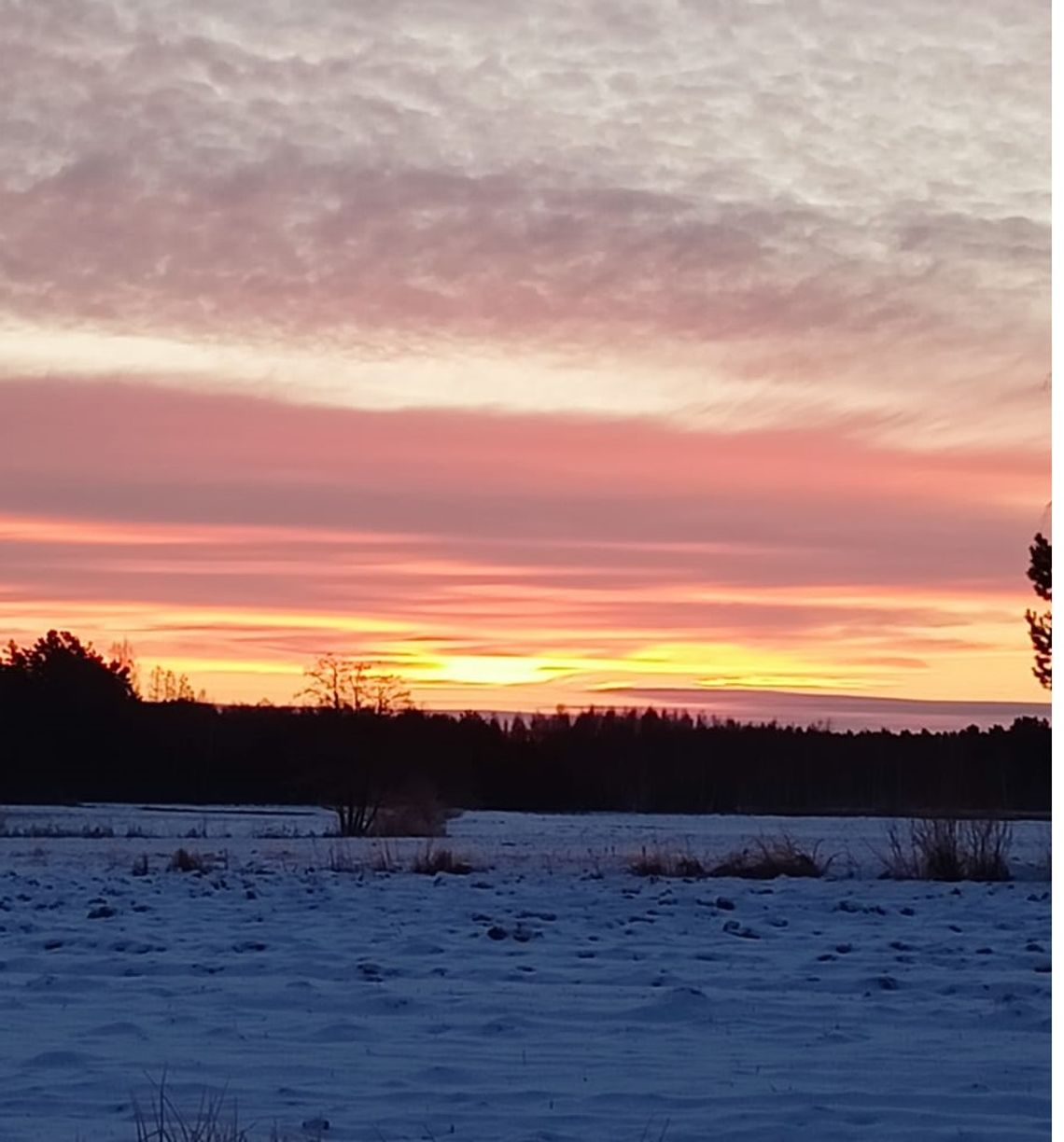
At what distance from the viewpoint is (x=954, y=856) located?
21.1 metres

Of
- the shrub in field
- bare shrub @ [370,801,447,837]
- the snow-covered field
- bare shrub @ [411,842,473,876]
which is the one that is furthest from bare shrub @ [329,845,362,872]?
bare shrub @ [370,801,447,837]

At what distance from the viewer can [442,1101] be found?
7.21 metres

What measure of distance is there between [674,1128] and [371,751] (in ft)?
130

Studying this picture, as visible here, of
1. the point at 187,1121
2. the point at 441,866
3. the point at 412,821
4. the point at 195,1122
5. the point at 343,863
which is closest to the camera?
the point at 195,1122

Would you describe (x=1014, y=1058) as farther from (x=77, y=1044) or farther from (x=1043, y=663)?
(x=1043, y=663)

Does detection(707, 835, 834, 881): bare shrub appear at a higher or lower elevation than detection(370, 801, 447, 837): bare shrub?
higher

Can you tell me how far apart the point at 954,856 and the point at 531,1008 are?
12.3 meters

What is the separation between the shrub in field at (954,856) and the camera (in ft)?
68.3

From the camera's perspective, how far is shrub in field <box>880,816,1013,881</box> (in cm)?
2083

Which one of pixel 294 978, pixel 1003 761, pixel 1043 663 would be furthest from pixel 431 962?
pixel 1003 761

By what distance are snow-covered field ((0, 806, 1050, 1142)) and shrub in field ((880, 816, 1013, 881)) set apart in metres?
1.83

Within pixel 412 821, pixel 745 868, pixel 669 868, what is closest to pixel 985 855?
pixel 745 868

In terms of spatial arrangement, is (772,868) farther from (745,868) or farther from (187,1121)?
(187,1121)

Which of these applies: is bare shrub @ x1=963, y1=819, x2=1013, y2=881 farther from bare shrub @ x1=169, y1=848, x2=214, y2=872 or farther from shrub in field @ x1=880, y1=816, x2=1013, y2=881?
bare shrub @ x1=169, y1=848, x2=214, y2=872
